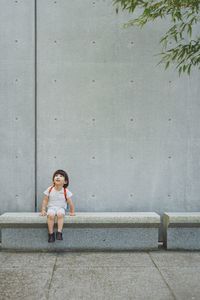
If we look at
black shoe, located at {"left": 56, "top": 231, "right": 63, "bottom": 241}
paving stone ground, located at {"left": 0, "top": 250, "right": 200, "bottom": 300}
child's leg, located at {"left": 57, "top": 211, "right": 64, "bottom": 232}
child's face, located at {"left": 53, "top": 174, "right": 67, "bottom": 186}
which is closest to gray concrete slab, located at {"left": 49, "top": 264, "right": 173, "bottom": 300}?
paving stone ground, located at {"left": 0, "top": 250, "right": 200, "bottom": 300}

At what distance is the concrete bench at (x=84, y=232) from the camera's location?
571 centimetres

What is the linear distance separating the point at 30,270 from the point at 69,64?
353 cm

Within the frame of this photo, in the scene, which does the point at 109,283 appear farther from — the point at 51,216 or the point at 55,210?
the point at 55,210

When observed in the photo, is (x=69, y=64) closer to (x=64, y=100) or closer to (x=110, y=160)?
(x=64, y=100)

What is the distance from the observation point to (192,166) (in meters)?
6.39

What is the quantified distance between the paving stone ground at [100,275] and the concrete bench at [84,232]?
154 mm

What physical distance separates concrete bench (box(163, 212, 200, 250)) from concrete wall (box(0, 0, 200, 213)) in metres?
0.56

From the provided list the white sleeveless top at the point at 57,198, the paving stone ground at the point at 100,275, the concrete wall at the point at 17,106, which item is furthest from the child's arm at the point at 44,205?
the paving stone ground at the point at 100,275

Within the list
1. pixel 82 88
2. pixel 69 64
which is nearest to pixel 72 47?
pixel 69 64

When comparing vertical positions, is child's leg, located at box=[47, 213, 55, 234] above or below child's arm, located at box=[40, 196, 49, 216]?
below

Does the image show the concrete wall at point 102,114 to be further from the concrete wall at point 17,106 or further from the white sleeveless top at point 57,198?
the white sleeveless top at point 57,198

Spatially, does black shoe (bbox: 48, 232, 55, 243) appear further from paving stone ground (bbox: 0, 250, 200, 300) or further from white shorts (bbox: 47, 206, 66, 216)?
white shorts (bbox: 47, 206, 66, 216)

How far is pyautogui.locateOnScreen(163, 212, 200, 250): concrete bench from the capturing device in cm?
584

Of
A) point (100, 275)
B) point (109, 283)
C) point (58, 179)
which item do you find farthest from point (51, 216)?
point (109, 283)
